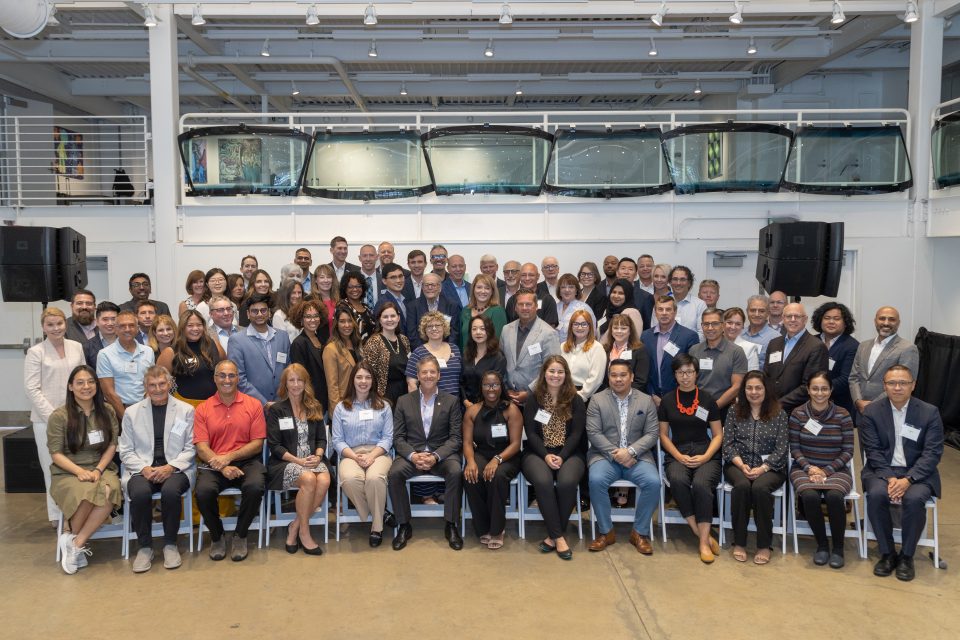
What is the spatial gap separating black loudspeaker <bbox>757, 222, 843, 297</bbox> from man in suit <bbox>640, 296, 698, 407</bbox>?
41.9 inches

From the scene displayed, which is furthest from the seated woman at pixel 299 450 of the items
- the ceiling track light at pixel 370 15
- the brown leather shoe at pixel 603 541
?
the ceiling track light at pixel 370 15

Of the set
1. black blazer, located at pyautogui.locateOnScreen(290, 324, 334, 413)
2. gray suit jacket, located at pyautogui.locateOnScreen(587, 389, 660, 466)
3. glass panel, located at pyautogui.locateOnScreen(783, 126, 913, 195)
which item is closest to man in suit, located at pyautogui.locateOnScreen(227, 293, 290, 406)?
black blazer, located at pyautogui.locateOnScreen(290, 324, 334, 413)

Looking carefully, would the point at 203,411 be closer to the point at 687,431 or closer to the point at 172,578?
the point at 172,578

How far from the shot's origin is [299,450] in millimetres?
4922

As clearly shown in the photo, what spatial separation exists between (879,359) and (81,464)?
5403 mm

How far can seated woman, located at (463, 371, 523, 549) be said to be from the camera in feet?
16.0

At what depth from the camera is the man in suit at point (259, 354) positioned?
5.24 meters

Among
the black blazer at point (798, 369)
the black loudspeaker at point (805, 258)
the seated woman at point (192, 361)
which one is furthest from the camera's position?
the black loudspeaker at point (805, 258)

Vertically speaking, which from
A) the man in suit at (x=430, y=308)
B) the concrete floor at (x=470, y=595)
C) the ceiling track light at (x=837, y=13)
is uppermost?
the ceiling track light at (x=837, y=13)

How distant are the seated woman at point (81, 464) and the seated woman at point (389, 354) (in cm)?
171

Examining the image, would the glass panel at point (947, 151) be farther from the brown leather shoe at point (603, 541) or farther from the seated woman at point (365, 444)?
the seated woman at point (365, 444)

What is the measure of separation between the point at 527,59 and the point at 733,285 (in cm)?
475

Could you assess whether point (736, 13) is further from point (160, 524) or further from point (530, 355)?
point (160, 524)

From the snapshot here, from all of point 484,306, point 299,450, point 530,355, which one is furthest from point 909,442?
point 299,450
